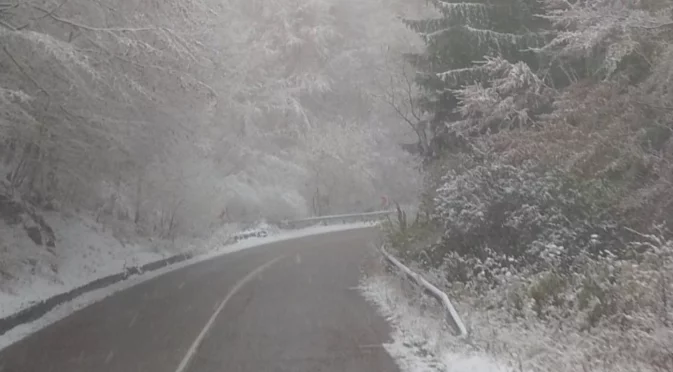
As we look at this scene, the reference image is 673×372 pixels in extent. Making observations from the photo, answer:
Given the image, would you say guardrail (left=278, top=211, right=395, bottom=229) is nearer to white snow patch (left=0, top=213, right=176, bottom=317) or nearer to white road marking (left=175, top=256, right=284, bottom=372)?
white snow patch (left=0, top=213, right=176, bottom=317)

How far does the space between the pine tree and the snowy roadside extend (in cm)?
1095

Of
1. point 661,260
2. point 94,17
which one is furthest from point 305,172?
point 661,260

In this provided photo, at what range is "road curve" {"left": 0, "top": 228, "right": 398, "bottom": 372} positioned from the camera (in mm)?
10961

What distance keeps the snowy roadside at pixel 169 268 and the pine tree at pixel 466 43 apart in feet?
35.9

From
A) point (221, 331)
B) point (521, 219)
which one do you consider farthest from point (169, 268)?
point (521, 219)

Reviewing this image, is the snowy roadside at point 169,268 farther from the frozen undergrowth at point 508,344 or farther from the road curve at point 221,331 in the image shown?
the frozen undergrowth at point 508,344

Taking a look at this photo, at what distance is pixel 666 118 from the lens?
12.5 meters

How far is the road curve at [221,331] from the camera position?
36.0 ft

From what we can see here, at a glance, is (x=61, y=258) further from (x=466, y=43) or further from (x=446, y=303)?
(x=446, y=303)

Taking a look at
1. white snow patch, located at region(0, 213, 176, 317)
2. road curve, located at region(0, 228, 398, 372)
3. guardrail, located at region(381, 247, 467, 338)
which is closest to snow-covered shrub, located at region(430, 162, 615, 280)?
guardrail, located at region(381, 247, 467, 338)

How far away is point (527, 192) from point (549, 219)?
868 millimetres

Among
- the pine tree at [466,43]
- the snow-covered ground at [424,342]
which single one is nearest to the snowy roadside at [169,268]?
the snow-covered ground at [424,342]

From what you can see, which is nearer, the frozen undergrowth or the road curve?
the frozen undergrowth

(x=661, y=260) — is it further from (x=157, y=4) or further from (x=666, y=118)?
(x=157, y=4)
